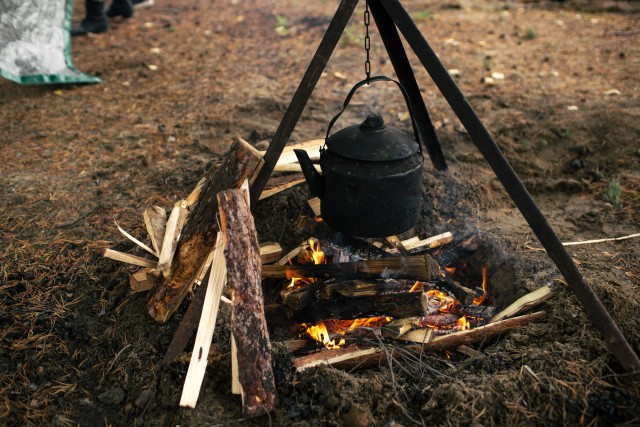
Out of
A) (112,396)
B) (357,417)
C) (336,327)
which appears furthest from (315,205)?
(112,396)

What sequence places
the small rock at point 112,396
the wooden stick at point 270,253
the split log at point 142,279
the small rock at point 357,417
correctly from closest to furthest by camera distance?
the small rock at point 357,417, the small rock at point 112,396, the split log at point 142,279, the wooden stick at point 270,253

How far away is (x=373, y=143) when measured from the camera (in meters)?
2.96

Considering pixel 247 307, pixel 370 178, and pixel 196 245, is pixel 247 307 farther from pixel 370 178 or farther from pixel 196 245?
pixel 370 178

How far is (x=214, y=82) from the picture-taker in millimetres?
6586

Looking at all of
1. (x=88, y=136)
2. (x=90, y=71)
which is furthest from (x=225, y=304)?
(x=90, y=71)

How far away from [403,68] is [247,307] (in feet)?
6.18

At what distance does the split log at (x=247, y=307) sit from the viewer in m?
2.49

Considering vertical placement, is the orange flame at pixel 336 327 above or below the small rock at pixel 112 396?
above

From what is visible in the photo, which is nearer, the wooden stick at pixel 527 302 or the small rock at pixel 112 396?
the small rock at pixel 112 396

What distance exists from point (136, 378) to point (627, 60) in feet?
23.3

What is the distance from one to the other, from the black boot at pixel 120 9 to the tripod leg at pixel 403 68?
22.9ft

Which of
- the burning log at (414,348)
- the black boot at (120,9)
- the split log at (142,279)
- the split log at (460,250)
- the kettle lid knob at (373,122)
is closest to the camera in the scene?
the burning log at (414,348)

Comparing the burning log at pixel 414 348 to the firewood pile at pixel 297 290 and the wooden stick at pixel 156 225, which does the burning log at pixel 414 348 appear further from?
the wooden stick at pixel 156 225

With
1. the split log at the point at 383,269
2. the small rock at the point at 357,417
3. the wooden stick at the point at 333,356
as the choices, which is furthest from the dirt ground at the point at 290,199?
the split log at the point at 383,269
